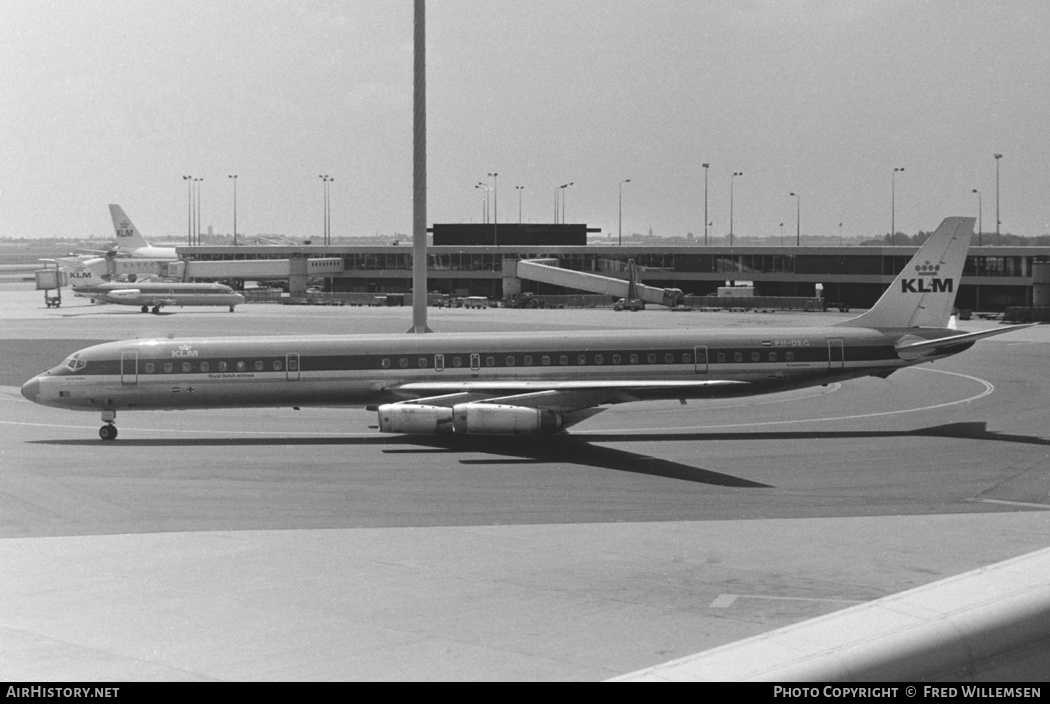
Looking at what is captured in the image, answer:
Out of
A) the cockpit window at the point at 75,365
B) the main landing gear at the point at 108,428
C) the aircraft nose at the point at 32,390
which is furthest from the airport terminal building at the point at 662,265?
the aircraft nose at the point at 32,390

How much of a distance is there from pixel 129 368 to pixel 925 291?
99.6ft

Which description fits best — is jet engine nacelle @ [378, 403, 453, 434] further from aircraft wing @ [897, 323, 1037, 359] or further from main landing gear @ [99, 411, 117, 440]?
aircraft wing @ [897, 323, 1037, 359]

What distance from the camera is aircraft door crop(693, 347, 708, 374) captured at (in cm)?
4309

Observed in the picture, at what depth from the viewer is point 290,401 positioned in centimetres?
4200

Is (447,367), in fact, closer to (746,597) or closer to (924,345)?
(924,345)

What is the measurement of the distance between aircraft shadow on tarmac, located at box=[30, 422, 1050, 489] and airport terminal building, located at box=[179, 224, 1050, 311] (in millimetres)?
70850

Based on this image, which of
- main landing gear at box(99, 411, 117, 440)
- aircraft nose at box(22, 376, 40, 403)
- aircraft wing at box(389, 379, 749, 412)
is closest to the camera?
aircraft wing at box(389, 379, 749, 412)

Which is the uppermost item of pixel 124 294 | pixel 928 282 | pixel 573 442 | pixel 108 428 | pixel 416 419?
pixel 928 282

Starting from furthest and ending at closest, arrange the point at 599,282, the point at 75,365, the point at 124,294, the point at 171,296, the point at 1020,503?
the point at 599,282 → the point at 124,294 → the point at 171,296 → the point at 75,365 → the point at 1020,503

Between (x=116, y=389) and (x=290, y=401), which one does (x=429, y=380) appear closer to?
(x=290, y=401)

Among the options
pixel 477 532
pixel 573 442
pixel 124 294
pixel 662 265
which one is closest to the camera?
pixel 477 532

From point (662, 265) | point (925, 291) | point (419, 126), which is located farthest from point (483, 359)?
point (662, 265)

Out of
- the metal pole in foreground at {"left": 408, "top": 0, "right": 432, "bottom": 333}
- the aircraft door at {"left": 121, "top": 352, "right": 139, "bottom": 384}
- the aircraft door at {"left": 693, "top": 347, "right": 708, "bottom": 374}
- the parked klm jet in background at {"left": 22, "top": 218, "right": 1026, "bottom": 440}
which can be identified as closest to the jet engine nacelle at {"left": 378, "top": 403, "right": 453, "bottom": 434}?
the parked klm jet in background at {"left": 22, "top": 218, "right": 1026, "bottom": 440}

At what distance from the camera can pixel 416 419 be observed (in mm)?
38500
